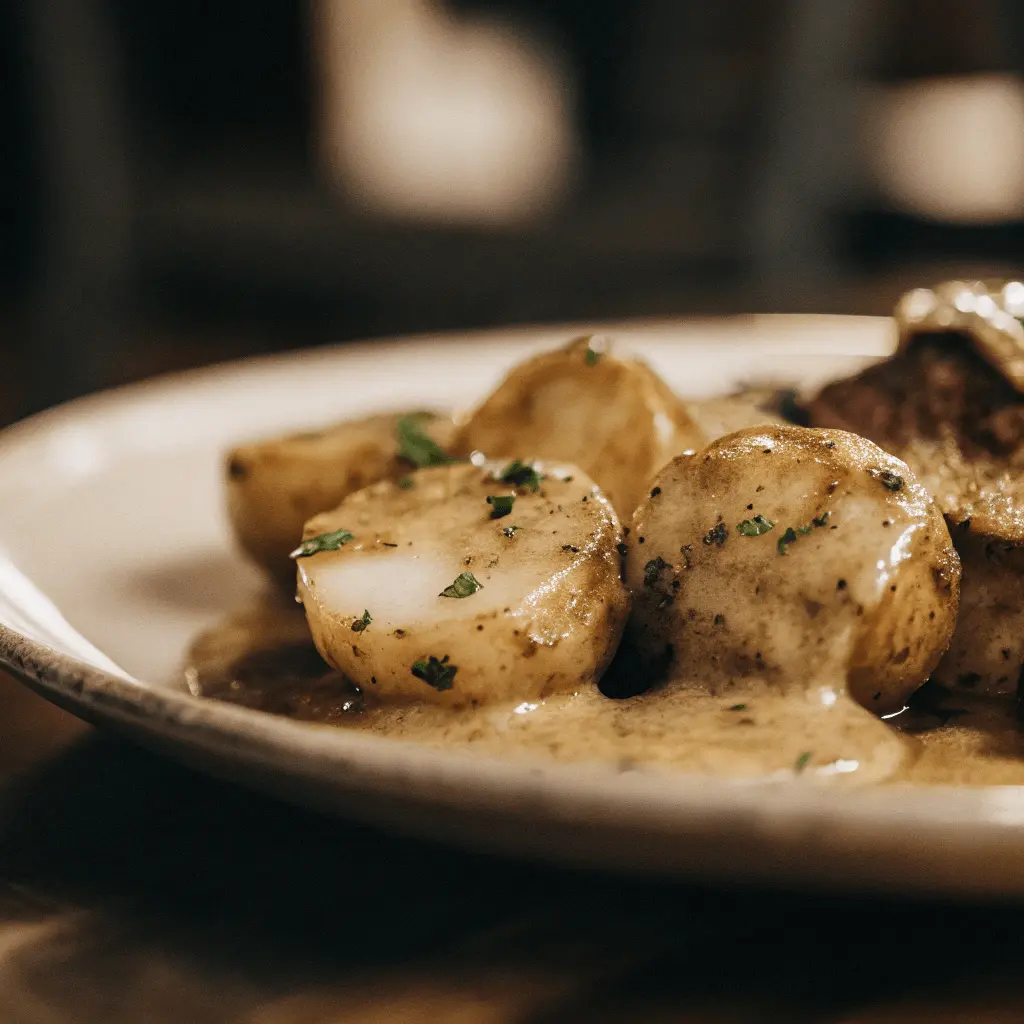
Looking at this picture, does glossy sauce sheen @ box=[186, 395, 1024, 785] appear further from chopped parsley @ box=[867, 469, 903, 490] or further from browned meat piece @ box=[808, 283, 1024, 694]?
chopped parsley @ box=[867, 469, 903, 490]

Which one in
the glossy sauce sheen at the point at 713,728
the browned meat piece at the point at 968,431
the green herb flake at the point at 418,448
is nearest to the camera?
the glossy sauce sheen at the point at 713,728

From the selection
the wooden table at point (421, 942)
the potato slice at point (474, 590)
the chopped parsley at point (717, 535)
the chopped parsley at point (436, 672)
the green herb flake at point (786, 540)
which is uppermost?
the green herb flake at point (786, 540)

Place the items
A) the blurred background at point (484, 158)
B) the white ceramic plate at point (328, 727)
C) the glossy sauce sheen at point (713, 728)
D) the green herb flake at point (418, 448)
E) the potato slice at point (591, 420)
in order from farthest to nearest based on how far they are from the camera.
→ the blurred background at point (484, 158) → the green herb flake at point (418, 448) → the potato slice at point (591, 420) → the glossy sauce sheen at point (713, 728) → the white ceramic plate at point (328, 727)

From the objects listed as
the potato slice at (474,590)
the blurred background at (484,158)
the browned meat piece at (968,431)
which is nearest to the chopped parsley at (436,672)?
the potato slice at (474,590)

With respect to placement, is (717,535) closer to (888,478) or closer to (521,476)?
(888,478)

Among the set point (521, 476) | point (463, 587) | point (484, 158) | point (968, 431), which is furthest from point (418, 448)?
point (484, 158)

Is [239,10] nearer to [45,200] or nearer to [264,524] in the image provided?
[45,200]

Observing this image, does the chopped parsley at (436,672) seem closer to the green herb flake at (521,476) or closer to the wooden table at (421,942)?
the wooden table at (421,942)
